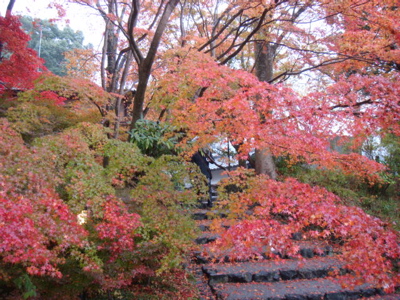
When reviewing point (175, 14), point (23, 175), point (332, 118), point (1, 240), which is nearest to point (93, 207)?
point (23, 175)

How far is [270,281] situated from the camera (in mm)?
6625

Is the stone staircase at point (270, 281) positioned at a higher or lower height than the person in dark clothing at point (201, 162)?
lower

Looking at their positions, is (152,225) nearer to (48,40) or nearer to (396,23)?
(396,23)

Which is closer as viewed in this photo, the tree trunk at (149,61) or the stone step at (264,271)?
the tree trunk at (149,61)

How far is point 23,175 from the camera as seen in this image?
3.64m

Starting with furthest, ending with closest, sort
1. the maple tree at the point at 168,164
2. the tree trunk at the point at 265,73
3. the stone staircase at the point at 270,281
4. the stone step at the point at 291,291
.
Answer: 1. the tree trunk at the point at 265,73
2. the stone staircase at the point at 270,281
3. the stone step at the point at 291,291
4. the maple tree at the point at 168,164

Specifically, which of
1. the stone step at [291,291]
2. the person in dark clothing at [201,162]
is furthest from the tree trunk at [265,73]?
the stone step at [291,291]

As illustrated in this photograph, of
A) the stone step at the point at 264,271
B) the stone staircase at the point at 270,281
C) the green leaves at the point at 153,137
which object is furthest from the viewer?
the green leaves at the point at 153,137

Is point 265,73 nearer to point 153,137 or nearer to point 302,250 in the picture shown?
point 153,137

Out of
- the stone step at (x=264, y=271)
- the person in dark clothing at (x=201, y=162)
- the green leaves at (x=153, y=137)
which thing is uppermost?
the green leaves at (x=153, y=137)

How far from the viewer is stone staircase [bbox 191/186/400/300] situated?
6.00 m

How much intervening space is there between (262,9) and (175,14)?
4.57m

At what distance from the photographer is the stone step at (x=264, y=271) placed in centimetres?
646

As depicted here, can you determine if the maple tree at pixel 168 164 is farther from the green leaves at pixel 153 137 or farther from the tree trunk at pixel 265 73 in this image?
the tree trunk at pixel 265 73
